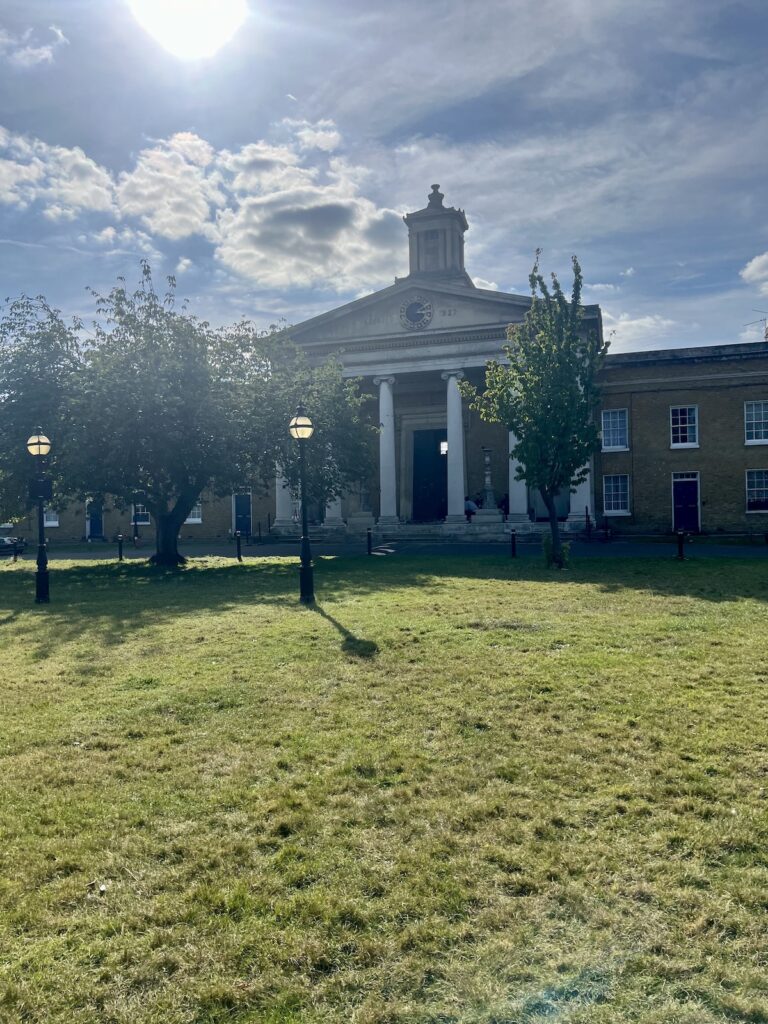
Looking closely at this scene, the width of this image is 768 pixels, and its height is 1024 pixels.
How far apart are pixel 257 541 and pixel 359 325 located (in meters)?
12.7

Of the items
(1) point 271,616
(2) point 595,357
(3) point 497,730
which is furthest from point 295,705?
(2) point 595,357

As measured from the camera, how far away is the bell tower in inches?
1668

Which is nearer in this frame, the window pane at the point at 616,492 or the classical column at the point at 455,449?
the classical column at the point at 455,449

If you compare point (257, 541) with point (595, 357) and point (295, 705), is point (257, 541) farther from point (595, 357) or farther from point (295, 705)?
point (295, 705)

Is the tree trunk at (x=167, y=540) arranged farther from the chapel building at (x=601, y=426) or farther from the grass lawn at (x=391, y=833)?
the grass lawn at (x=391, y=833)

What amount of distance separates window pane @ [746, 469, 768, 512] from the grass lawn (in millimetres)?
26308

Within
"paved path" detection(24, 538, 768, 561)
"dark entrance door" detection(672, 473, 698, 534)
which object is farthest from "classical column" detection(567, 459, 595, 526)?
"dark entrance door" detection(672, 473, 698, 534)

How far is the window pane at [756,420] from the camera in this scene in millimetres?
32125

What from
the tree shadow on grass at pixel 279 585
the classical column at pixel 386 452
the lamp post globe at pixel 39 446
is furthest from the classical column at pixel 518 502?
the lamp post globe at pixel 39 446

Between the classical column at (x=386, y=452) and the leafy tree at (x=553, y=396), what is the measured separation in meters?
14.8

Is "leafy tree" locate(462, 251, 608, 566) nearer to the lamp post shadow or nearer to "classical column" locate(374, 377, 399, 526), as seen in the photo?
the lamp post shadow

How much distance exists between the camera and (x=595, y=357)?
1928 centimetres

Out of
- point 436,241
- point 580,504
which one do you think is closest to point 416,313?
point 436,241

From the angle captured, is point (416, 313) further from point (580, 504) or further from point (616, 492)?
point (616, 492)
